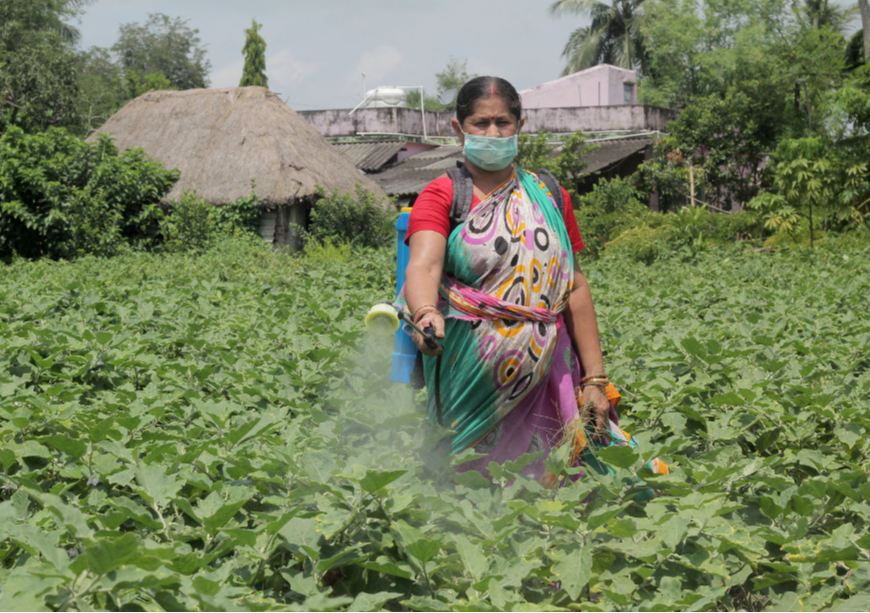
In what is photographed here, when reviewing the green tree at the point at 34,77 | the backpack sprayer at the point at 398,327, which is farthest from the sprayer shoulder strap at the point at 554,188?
the green tree at the point at 34,77

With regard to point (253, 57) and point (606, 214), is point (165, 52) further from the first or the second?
point (606, 214)

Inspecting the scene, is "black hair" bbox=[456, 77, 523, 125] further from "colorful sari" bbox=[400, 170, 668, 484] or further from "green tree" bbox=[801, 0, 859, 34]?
"green tree" bbox=[801, 0, 859, 34]

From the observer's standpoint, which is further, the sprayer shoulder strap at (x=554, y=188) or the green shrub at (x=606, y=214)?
the green shrub at (x=606, y=214)

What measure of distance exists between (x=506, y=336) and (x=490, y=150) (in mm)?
556

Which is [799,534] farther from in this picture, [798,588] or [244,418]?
A: [244,418]

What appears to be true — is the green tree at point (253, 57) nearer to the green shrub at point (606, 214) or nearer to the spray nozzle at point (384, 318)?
the green shrub at point (606, 214)

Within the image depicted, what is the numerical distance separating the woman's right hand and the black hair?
0.67 metres

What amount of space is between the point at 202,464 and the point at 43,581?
0.93 metres

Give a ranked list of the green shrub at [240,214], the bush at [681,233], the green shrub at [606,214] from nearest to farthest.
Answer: the bush at [681,233] < the green shrub at [240,214] < the green shrub at [606,214]

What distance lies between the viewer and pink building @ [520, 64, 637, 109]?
27031mm

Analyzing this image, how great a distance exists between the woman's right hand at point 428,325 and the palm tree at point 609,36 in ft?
106

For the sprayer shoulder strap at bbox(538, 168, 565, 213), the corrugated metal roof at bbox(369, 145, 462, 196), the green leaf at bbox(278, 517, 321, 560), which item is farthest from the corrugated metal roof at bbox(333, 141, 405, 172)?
the green leaf at bbox(278, 517, 321, 560)

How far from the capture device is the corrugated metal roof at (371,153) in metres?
20.5

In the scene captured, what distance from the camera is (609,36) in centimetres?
3375
